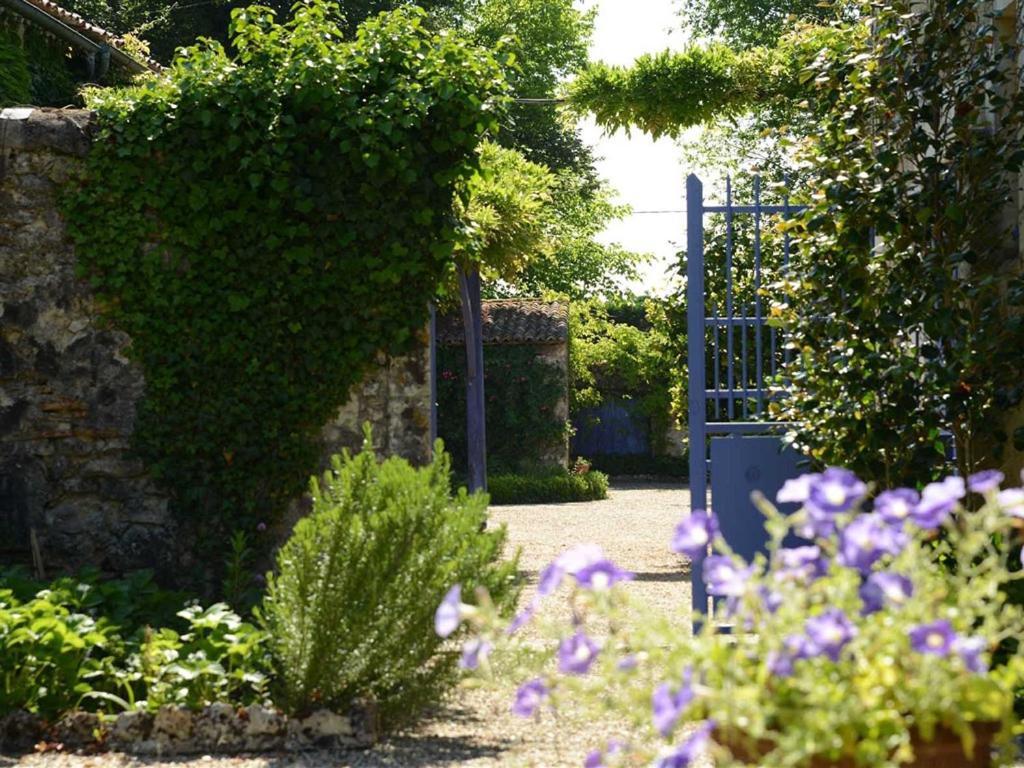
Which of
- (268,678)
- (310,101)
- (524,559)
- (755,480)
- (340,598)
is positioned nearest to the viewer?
(340,598)

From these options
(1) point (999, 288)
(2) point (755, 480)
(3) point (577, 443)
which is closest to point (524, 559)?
(2) point (755, 480)

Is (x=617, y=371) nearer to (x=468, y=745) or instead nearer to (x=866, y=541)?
(x=468, y=745)

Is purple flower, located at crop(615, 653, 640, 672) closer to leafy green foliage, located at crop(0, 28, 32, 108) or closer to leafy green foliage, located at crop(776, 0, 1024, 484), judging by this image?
leafy green foliage, located at crop(776, 0, 1024, 484)

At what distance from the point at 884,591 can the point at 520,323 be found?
16.9 metres

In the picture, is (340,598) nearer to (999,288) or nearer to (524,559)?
(999,288)

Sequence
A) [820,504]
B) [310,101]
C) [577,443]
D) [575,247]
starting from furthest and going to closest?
[575,247], [577,443], [310,101], [820,504]

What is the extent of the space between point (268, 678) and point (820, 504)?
278cm

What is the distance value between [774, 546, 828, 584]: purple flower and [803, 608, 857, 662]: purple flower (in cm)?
10

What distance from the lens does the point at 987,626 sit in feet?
6.70

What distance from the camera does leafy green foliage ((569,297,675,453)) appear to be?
2033 cm

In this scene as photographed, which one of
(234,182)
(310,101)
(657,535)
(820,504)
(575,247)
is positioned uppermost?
(575,247)

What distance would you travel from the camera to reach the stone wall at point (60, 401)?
20.5 feet

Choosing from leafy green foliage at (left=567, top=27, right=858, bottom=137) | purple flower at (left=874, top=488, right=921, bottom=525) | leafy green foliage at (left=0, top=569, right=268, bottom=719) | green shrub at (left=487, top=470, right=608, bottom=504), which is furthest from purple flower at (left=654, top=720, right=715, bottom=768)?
green shrub at (left=487, top=470, right=608, bottom=504)

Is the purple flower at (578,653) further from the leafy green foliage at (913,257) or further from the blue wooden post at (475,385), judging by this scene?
the blue wooden post at (475,385)
